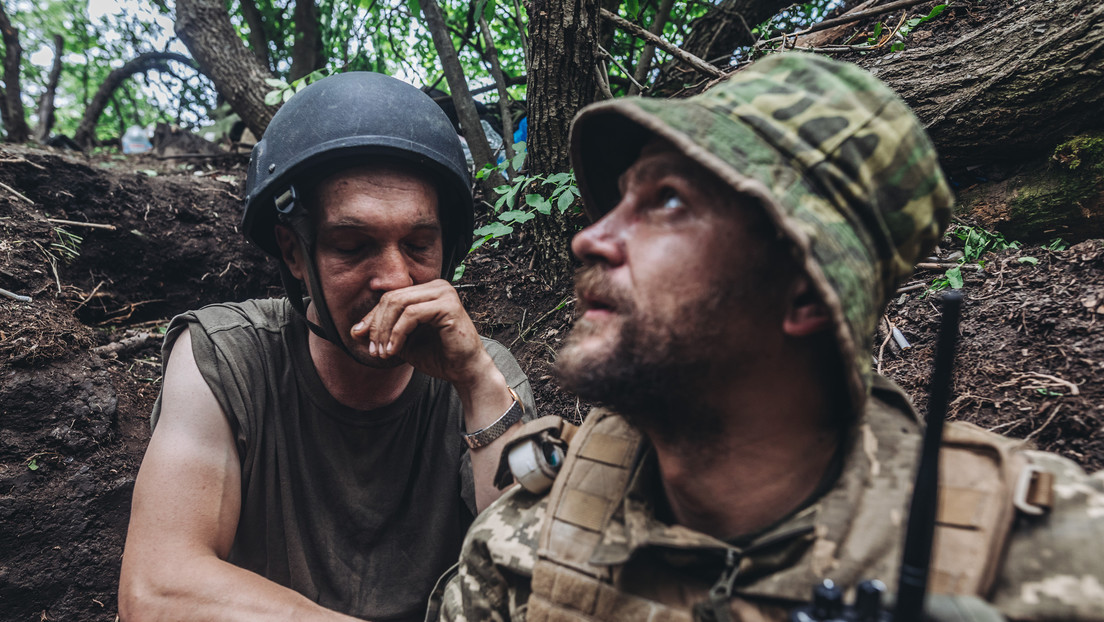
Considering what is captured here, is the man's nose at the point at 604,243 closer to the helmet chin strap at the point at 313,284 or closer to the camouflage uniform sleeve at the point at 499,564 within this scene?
the camouflage uniform sleeve at the point at 499,564

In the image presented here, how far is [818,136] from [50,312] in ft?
13.3

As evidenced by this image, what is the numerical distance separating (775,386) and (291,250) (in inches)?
81.5

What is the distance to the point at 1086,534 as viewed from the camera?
43.3 inches

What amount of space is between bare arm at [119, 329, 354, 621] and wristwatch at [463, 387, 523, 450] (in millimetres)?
709

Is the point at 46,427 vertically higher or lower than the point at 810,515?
lower

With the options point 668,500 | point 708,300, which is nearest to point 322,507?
point 668,500

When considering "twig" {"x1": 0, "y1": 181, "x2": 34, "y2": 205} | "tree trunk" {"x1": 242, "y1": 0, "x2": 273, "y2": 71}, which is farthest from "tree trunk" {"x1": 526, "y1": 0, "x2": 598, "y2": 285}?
"tree trunk" {"x1": 242, "y1": 0, "x2": 273, "y2": 71}

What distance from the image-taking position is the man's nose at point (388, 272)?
7.65 feet

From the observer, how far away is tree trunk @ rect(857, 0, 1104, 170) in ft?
8.89

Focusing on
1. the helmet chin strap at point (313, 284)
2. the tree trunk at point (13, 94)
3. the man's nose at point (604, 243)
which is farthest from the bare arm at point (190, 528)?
the tree trunk at point (13, 94)

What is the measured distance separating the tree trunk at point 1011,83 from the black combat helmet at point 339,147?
218 cm

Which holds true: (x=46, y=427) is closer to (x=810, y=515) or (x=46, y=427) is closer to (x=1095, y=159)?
(x=810, y=515)

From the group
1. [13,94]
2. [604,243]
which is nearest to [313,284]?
[604,243]

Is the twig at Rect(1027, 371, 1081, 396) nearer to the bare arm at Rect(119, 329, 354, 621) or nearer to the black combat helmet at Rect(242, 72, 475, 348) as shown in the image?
the black combat helmet at Rect(242, 72, 475, 348)
